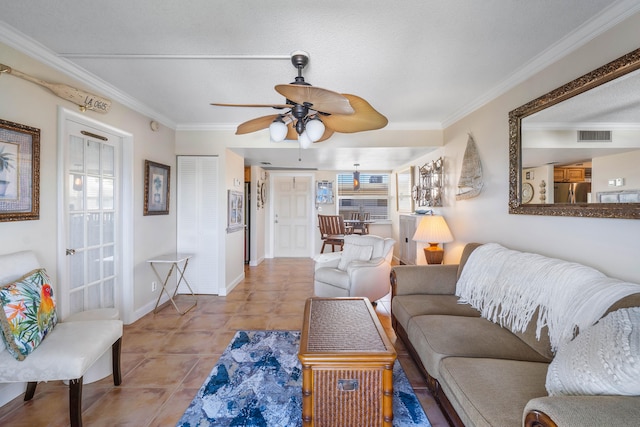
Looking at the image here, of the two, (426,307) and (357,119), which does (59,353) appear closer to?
(357,119)

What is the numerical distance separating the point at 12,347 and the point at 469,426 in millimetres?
2243

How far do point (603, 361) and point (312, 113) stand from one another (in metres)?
1.85

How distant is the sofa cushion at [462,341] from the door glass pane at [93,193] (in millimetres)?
2942

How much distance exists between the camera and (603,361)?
38.3 inches

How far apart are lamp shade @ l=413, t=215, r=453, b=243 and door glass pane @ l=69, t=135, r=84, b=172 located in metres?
3.48

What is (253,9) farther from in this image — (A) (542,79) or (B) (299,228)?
(B) (299,228)

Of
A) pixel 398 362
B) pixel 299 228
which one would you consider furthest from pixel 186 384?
pixel 299 228

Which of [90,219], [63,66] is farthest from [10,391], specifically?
[63,66]

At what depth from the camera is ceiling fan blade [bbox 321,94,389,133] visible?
5.44 feet

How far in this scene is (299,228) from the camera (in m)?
6.88

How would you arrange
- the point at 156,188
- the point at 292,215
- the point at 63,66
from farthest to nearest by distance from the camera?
the point at 292,215 < the point at 156,188 < the point at 63,66

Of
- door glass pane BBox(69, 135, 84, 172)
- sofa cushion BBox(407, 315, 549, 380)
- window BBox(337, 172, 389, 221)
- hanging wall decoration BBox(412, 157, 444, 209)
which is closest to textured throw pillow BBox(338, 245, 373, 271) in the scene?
hanging wall decoration BBox(412, 157, 444, 209)

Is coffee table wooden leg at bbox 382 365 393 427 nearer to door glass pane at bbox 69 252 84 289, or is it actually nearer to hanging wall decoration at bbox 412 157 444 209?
door glass pane at bbox 69 252 84 289

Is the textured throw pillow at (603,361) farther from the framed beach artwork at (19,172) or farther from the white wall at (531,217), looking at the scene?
the framed beach artwork at (19,172)
